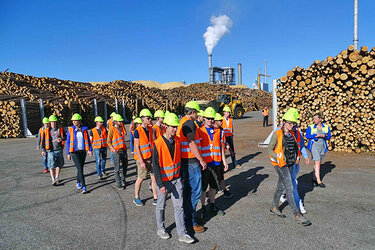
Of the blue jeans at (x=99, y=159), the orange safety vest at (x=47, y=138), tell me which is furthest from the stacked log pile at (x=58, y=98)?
the blue jeans at (x=99, y=159)

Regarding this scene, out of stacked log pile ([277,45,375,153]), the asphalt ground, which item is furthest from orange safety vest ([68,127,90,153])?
stacked log pile ([277,45,375,153])

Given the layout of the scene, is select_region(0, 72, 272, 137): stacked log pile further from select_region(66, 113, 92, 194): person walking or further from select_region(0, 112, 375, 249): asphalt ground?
select_region(66, 113, 92, 194): person walking

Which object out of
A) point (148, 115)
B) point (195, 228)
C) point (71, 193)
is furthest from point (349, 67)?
point (71, 193)

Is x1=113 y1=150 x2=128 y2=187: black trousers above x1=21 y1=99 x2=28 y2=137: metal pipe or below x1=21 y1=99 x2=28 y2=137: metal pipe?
below

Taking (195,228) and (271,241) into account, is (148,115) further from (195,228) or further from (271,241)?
(271,241)

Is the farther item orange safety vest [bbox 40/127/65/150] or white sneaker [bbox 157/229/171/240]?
orange safety vest [bbox 40/127/65/150]

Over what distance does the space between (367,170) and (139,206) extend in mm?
Answer: 6385

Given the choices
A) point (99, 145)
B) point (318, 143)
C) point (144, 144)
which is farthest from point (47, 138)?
point (318, 143)

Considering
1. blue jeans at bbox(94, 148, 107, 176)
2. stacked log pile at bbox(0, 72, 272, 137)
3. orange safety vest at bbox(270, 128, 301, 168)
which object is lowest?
blue jeans at bbox(94, 148, 107, 176)

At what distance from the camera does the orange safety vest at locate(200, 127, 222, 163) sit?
4.53m

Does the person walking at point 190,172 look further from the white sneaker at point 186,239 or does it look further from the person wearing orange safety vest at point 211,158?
the person wearing orange safety vest at point 211,158

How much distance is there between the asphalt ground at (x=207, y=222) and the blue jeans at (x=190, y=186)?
398 millimetres

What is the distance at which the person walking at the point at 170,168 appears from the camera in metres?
3.56

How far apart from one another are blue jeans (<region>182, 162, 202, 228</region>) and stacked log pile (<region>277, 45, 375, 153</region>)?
7.66 meters
